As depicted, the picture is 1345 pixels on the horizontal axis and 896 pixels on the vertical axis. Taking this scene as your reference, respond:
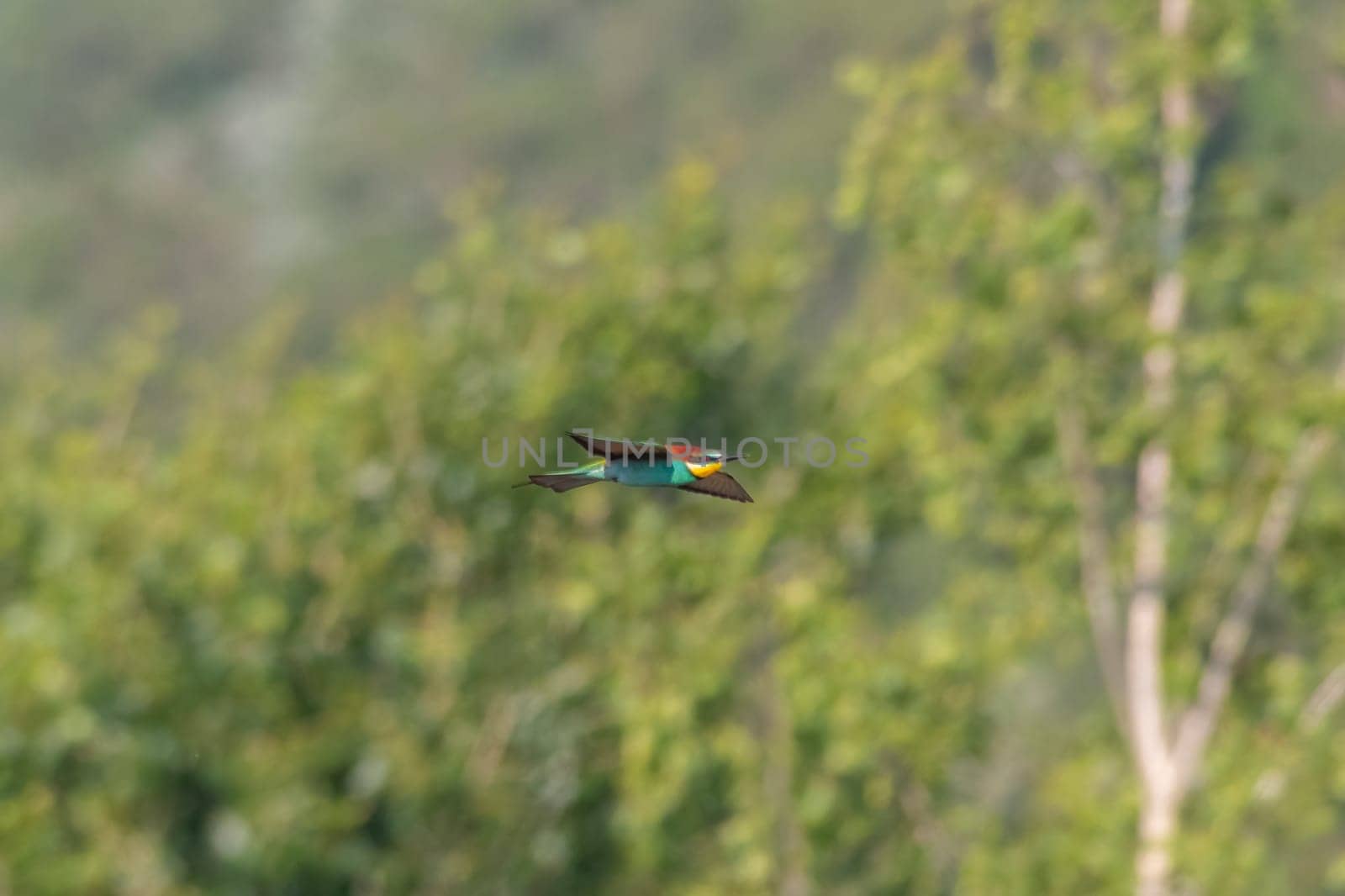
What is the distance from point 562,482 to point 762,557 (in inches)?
592

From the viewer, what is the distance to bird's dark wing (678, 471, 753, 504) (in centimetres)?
441

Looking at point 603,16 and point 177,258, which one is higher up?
point 603,16

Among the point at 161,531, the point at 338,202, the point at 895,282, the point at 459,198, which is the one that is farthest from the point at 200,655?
the point at 338,202

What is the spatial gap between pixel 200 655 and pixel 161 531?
1.43 metres

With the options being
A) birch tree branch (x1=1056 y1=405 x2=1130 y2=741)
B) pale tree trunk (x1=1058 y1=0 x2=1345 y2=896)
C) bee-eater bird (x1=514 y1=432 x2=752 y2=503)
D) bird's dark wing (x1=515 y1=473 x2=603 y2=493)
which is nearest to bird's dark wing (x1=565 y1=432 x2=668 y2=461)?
bee-eater bird (x1=514 y1=432 x2=752 y2=503)

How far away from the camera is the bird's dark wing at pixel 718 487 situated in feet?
14.5

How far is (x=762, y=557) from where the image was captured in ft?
63.8

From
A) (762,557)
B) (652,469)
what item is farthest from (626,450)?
(762,557)

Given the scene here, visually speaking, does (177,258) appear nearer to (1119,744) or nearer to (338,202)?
(338,202)

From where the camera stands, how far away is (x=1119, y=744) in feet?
68.4

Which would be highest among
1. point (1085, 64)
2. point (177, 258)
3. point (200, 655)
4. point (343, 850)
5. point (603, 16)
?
point (603, 16)

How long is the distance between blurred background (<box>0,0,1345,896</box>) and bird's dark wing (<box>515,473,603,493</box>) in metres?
13.4

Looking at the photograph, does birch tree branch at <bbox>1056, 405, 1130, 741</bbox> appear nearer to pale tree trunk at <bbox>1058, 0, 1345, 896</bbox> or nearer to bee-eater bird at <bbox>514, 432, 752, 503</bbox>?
pale tree trunk at <bbox>1058, 0, 1345, 896</bbox>

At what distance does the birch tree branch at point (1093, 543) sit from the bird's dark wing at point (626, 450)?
1591 cm
